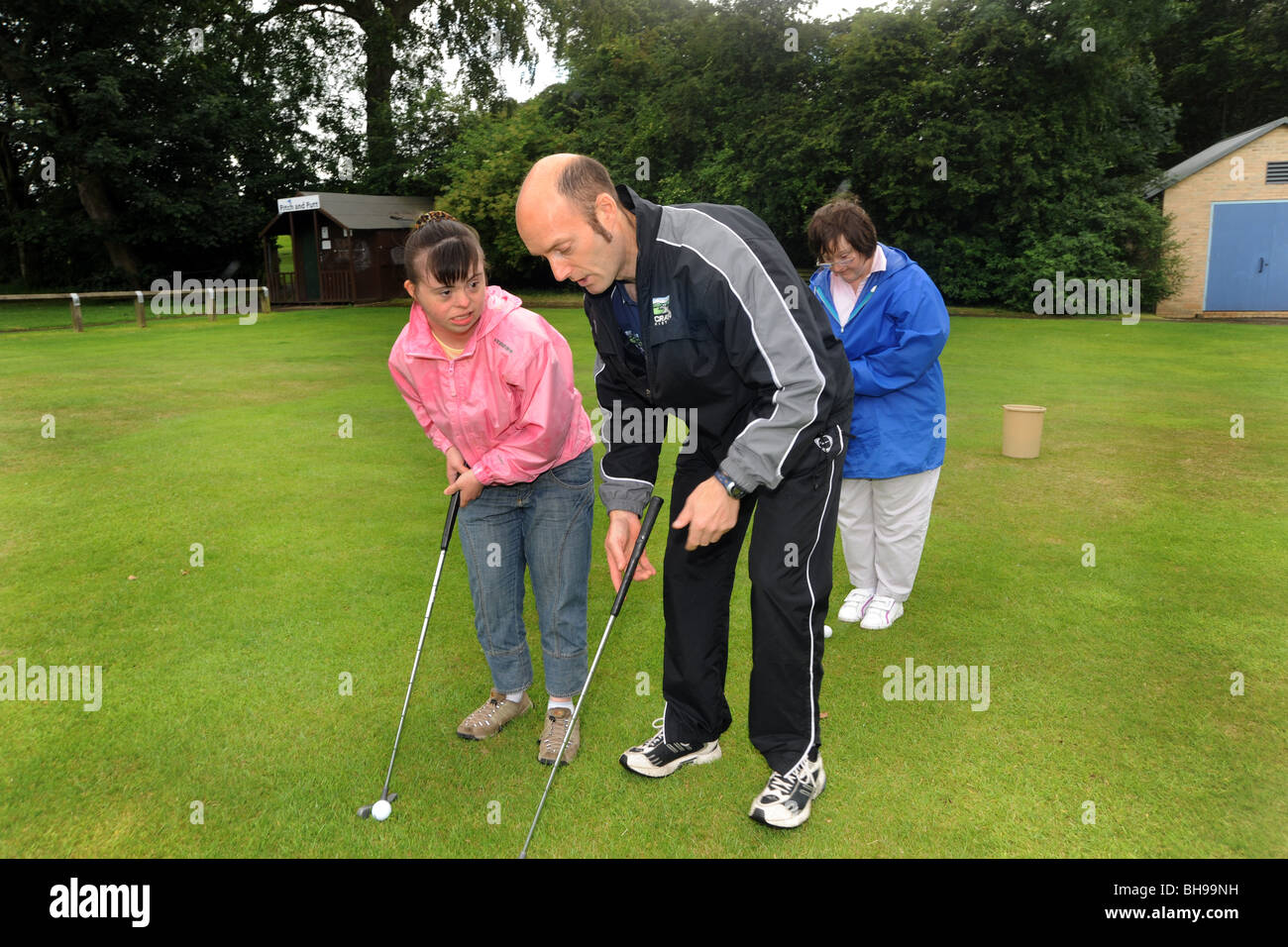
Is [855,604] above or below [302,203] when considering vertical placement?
below

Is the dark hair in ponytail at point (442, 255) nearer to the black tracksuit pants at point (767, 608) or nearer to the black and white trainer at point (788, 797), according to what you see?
the black tracksuit pants at point (767, 608)

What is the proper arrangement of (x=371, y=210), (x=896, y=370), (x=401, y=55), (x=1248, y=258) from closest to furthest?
(x=896, y=370)
(x=1248, y=258)
(x=371, y=210)
(x=401, y=55)

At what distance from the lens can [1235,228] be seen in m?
24.4

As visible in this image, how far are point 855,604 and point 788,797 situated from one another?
2026mm

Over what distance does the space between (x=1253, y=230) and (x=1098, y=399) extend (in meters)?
17.4

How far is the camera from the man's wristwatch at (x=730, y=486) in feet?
9.00

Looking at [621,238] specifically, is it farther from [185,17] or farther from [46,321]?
[185,17]

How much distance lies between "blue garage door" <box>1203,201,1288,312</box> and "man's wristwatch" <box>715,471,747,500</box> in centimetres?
2710

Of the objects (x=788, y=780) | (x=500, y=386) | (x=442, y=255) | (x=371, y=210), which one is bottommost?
(x=788, y=780)
